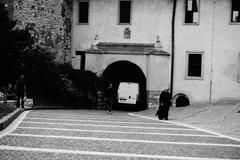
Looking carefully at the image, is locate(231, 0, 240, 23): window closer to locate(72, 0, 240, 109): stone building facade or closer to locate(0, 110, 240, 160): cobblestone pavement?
locate(72, 0, 240, 109): stone building facade

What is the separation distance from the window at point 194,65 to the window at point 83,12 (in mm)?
8306

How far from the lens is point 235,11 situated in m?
30.3

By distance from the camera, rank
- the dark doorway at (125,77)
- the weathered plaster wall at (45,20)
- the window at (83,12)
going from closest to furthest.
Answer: the weathered plaster wall at (45,20) → the window at (83,12) → the dark doorway at (125,77)

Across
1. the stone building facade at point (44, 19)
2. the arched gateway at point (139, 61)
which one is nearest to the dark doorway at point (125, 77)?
the arched gateway at point (139, 61)

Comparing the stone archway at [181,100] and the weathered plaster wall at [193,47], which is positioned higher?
the weathered plaster wall at [193,47]

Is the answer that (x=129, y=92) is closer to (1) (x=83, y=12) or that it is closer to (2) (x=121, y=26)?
(2) (x=121, y=26)

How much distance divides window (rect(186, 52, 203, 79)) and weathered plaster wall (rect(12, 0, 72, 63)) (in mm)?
9174

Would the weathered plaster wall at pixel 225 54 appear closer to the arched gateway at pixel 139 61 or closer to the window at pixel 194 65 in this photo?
the window at pixel 194 65

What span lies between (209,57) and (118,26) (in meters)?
6.99

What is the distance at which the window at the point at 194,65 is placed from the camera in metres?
30.9

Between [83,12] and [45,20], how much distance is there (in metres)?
3.70

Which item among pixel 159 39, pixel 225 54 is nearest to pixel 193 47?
pixel 225 54

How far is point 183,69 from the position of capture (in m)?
31.1

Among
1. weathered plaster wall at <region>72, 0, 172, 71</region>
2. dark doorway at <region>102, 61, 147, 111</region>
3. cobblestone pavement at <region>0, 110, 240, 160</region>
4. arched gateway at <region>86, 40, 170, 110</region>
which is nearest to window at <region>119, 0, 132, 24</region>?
weathered plaster wall at <region>72, 0, 172, 71</region>
